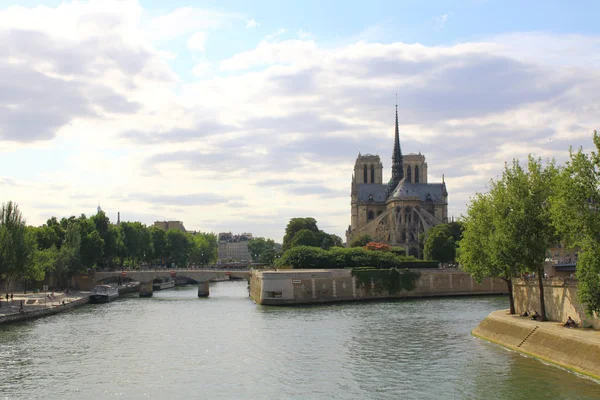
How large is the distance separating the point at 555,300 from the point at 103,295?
54360 millimetres

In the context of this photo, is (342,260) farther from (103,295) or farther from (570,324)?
(570,324)

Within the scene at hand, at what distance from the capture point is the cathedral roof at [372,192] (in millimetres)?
175500

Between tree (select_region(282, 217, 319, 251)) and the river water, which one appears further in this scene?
tree (select_region(282, 217, 319, 251))

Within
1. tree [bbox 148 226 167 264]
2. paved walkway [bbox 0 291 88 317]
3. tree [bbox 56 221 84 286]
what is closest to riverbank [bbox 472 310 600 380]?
paved walkway [bbox 0 291 88 317]

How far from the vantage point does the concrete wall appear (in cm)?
3740

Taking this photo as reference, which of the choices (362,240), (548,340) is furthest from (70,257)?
(362,240)

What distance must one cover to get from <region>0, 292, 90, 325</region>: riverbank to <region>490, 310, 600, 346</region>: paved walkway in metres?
36.4

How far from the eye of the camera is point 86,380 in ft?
105

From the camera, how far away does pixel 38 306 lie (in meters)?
64.2

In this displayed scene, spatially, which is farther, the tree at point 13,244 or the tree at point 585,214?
the tree at point 13,244

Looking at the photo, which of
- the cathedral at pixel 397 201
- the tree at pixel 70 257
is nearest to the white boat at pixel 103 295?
the tree at pixel 70 257

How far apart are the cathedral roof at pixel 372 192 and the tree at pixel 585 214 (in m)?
143

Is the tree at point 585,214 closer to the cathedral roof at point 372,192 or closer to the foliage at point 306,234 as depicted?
the foliage at point 306,234

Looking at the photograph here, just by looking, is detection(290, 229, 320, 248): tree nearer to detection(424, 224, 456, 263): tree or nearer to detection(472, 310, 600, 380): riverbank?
detection(424, 224, 456, 263): tree
